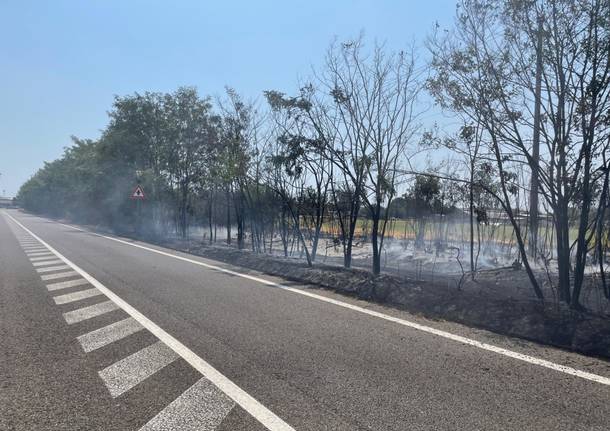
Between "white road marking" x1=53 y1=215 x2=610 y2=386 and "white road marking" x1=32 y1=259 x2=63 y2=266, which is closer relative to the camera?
"white road marking" x1=53 y1=215 x2=610 y2=386

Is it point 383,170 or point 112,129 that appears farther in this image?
point 112,129

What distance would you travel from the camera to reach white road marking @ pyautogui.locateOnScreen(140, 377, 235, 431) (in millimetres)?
3596

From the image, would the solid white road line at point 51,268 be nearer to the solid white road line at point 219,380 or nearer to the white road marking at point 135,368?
the solid white road line at point 219,380

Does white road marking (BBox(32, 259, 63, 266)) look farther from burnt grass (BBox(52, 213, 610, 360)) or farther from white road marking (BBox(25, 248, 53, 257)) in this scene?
burnt grass (BBox(52, 213, 610, 360))

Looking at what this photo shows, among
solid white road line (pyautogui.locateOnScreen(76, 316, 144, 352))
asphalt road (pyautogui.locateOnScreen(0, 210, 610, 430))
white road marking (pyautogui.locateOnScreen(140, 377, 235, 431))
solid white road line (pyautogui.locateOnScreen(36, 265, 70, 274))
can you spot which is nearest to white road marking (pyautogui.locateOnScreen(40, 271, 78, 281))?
solid white road line (pyautogui.locateOnScreen(36, 265, 70, 274))

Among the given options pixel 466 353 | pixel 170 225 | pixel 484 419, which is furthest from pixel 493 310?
pixel 170 225

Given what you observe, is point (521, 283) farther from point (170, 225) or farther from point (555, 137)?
point (170, 225)

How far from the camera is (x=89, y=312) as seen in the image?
24.5ft

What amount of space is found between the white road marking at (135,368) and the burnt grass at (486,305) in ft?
12.7

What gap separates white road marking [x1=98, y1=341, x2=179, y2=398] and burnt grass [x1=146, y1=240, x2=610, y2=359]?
386 centimetres

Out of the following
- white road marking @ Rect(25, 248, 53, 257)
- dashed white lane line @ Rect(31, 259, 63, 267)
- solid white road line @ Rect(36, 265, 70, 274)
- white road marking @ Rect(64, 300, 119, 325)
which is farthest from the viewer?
white road marking @ Rect(25, 248, 53, 257)

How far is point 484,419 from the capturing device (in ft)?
12.2

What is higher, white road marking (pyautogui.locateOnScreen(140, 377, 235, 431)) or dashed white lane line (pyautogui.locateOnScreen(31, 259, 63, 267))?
dashed white lane line (pyautogui.locateOnScreen(31, 259, 63, 267))

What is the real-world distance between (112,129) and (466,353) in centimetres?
3368
